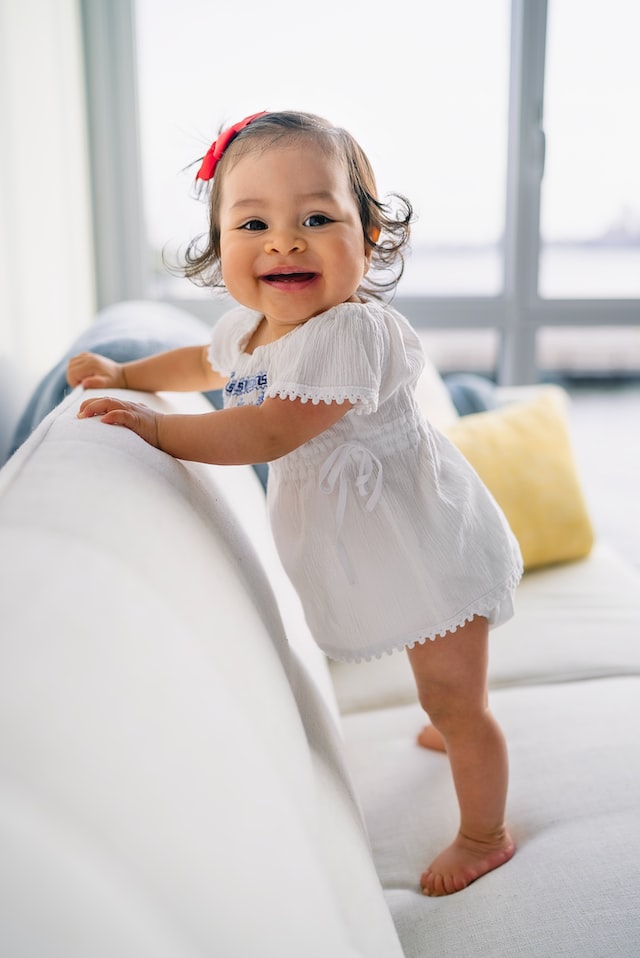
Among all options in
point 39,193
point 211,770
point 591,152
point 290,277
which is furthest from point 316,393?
point 591,152

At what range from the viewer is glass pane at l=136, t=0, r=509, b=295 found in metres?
2.68

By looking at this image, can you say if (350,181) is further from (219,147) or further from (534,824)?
(534,824)

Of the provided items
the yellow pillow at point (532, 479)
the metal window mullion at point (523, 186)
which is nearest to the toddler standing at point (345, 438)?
the yellow pillow at point (532, 479)

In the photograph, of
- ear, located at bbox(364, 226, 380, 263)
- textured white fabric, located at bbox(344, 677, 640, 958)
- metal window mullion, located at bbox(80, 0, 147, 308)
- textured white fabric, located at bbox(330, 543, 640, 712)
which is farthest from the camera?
metal window mullion, located at bbox(80, 0, 147, 308)

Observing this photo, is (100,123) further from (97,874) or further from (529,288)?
(97,874)

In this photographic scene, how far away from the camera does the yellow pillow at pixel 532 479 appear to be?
183 cm

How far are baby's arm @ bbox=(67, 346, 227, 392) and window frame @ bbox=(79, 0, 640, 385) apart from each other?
1.59m

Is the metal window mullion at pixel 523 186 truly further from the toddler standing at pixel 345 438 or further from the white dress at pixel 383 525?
the white dress at pixel 383 525

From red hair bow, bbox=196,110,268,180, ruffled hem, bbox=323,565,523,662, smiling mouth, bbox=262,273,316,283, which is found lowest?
ruffled hem, bbox=323,565,523,662

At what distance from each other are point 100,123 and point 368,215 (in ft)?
5.96

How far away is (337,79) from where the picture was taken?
272cm

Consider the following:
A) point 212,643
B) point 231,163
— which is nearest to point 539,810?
point 212,643

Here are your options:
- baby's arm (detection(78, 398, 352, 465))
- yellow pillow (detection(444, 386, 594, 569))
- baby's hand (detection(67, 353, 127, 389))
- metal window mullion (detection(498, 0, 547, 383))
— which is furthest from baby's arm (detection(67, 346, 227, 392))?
metal window mullion (detection(498, 0, 547, 383))

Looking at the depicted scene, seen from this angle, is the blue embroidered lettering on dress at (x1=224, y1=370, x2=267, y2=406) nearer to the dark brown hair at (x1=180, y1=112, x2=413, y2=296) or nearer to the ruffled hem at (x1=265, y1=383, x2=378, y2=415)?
the ruffled hem at (x1=265, y1=383, x2=378, y2=415)
